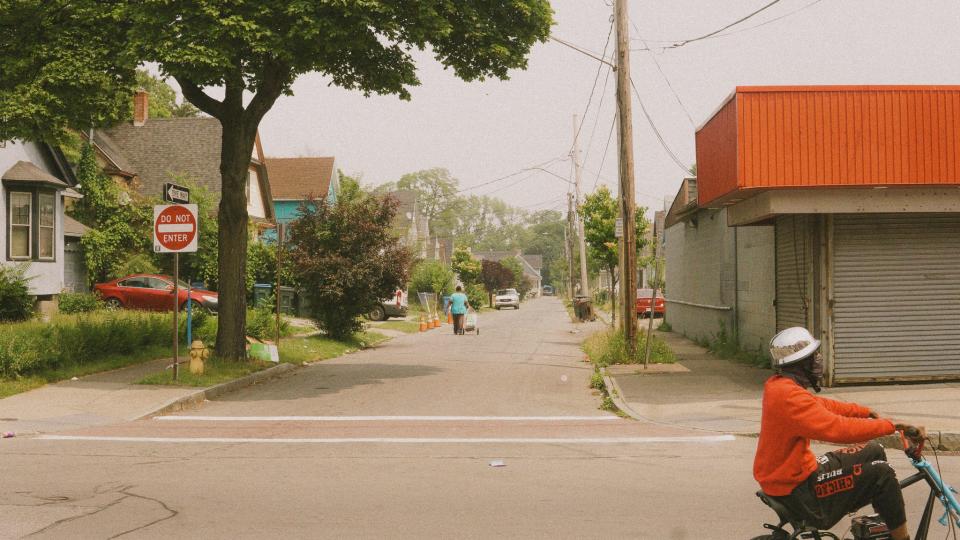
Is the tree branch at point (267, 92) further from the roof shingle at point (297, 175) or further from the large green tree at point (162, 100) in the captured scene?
the large green tree at point (162, 100)

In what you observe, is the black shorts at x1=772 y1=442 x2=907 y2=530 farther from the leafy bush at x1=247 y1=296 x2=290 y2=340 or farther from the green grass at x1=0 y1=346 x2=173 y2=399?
the leafy bush at x1=247 y1=296 x2=290 y2=340

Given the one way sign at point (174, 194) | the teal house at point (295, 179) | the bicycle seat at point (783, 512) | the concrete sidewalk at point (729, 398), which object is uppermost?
the teal house at point (295, 179)

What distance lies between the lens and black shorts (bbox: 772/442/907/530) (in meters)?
4.33

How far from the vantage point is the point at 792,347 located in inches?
177

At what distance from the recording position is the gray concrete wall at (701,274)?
68.9 ft

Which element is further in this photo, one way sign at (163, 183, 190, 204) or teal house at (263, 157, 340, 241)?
teal house at (263, 157, 340, 241)

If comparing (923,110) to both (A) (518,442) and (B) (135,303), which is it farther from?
(B) (135,303)

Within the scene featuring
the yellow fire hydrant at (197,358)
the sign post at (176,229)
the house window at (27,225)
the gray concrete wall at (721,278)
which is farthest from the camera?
the house window at (27,225)

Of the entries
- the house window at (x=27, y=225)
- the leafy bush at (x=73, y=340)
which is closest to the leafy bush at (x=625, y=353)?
the leafy bush at (x=73, y=340)

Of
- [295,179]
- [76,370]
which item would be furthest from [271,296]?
[295,179]

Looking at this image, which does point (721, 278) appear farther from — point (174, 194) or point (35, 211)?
point (35, 211)

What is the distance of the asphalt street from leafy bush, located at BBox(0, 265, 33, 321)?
36.8ft

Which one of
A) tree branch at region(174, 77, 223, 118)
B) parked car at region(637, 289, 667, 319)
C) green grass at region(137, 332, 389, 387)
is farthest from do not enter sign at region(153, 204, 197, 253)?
parked car at region(637, 289, 667, 319)

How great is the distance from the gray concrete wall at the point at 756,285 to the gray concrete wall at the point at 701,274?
101cm
